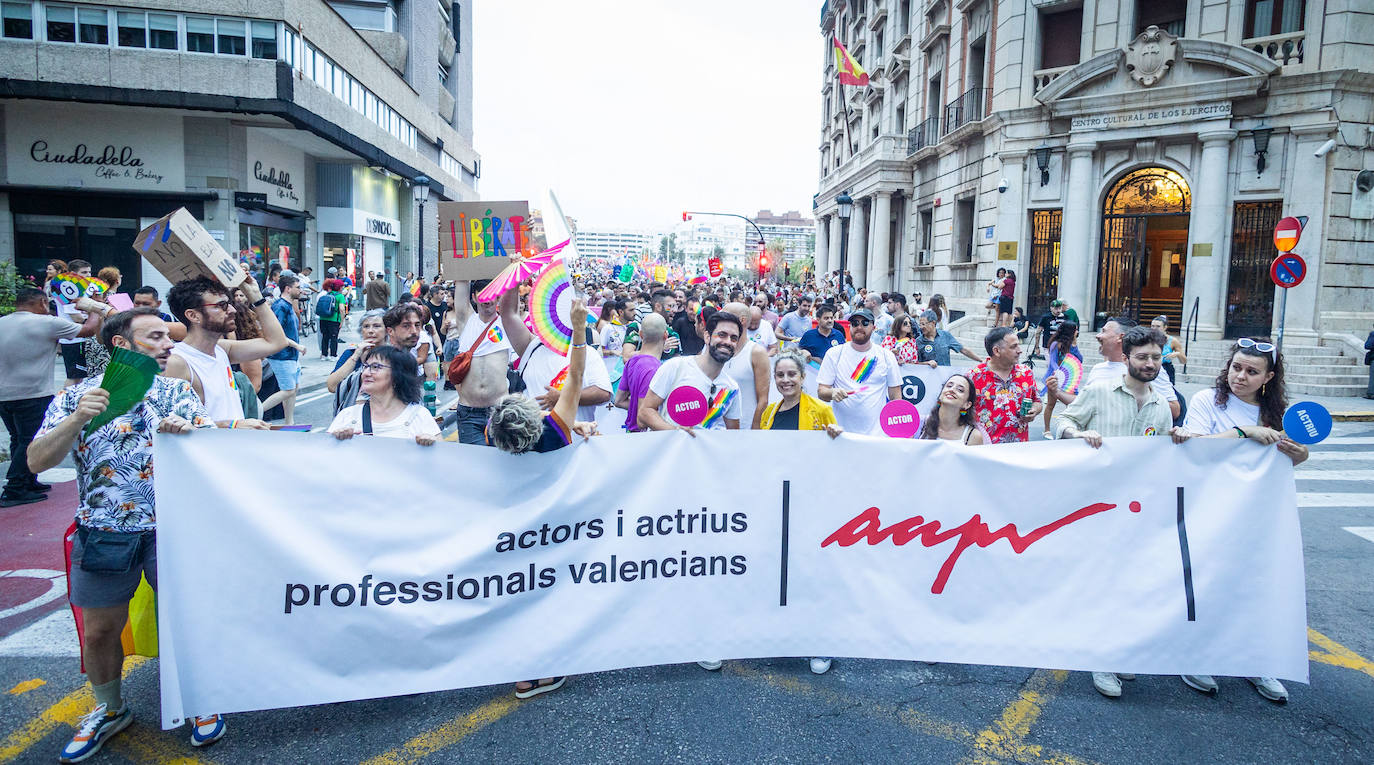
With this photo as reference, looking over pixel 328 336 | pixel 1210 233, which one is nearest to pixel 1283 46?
pixel 1210 233

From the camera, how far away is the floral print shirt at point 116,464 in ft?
10.5

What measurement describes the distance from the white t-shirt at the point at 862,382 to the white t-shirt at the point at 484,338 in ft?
8.95

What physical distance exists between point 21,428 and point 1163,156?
846 inches

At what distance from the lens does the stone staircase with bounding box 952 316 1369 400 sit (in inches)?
609

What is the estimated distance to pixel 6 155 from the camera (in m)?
24.4

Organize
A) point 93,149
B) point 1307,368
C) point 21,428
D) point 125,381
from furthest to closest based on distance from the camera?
point 93,149 < point 1307,368 < point 21,428 < point 125,381

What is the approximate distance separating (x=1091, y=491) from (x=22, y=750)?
16.0ft

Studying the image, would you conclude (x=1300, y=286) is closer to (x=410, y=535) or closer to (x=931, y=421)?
(x=931, y=421)

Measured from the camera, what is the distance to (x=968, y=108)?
2405 centimetres

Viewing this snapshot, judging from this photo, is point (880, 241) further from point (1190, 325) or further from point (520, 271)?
point (520, 271)

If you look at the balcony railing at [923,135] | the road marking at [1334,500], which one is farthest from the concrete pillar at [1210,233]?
the road marking at [1334,500]

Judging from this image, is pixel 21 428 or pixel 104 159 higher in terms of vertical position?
pixel 104 159

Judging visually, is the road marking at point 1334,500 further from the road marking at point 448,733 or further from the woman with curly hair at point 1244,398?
the road marking at point 448,733

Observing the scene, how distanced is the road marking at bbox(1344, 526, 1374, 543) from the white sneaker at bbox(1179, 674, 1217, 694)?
3716mm
